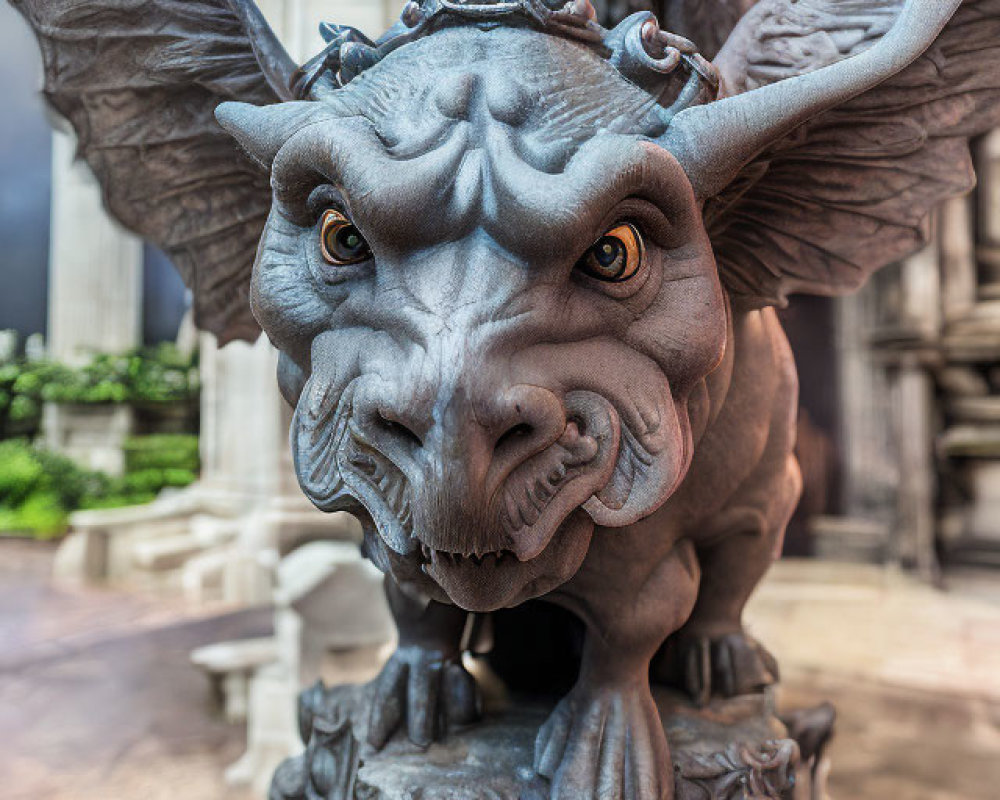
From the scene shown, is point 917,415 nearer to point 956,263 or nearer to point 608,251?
point 956,263

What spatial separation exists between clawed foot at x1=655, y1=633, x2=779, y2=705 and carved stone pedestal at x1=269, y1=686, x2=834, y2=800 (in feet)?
0.05

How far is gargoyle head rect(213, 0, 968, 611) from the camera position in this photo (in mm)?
461

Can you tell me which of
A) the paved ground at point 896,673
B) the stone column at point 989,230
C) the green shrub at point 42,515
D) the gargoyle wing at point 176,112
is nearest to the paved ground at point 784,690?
the paved ground at point 896,673

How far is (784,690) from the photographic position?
74.6 inches

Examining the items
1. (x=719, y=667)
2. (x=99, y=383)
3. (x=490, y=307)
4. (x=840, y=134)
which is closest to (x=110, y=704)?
(x=719, y=667)

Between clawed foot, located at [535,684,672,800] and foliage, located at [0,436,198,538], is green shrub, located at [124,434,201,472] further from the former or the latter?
clawed foot, located at [535,684,672,800]

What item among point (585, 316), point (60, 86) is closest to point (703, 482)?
point (585, 316)

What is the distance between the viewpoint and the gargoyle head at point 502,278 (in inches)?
18.2

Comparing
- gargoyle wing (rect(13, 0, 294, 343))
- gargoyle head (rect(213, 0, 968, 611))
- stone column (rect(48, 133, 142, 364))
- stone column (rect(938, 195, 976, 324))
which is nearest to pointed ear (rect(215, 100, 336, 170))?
gargoyle head (rect(213, 0, 968, 611))

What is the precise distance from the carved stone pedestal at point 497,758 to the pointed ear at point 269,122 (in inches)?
23.3

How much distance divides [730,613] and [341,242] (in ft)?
2.15

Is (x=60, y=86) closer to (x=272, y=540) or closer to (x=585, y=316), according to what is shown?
(x=585, y=316)

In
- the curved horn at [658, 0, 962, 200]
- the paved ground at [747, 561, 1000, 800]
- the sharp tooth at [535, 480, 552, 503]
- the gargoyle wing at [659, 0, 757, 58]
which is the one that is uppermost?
the gargoyle wing at [659, 0, 757, 58]

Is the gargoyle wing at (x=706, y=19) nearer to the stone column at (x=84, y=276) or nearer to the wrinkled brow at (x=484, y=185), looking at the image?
the wrinkled brow at (x=484, y=185)
